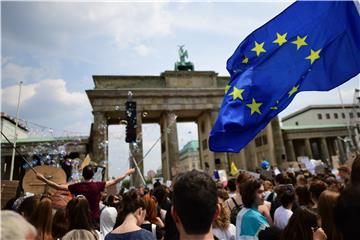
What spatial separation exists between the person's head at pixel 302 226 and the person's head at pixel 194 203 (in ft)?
5.03

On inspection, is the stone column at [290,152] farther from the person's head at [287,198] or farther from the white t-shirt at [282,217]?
the white t-shirt at [282,217]

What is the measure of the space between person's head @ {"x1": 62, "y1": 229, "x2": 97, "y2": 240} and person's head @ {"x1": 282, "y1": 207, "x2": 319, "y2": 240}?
2194mm

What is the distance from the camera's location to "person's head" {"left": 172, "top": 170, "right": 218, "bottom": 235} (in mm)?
1957

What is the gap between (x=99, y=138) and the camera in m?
39.0

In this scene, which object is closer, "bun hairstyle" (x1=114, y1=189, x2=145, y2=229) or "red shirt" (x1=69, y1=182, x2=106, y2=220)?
"bun hairstyle" (x1=114, y1=189, x2=145, y2=229)

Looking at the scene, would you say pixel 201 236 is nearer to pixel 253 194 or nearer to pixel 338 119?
pixel 253 194

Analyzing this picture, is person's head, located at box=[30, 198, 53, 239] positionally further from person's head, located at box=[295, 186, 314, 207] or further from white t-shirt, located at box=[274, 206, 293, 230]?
person's head, located at box=[295, 186, 314, 207]

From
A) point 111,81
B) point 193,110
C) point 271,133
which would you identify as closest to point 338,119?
point 271,133

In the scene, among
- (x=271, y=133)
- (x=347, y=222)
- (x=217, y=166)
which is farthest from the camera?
(x=271, y=133)

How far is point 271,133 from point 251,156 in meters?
5.61

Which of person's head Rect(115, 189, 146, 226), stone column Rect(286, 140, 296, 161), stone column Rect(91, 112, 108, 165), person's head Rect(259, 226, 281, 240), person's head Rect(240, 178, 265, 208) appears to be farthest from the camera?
stone column Rect(286, 140, 296, 161)

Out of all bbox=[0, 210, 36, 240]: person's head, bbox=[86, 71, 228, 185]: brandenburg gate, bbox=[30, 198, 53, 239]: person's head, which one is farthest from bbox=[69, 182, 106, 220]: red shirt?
bbox=[86, 71, 228, 185]: brandenburg gate

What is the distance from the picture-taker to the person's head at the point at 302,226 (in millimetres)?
3062

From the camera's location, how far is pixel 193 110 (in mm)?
44281
